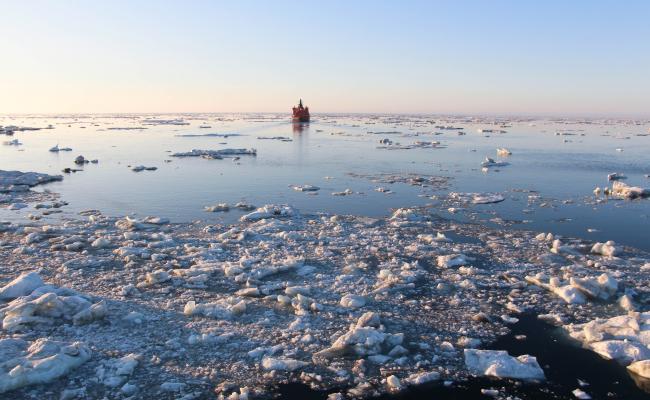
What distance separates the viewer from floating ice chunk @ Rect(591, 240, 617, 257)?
1023 centimetres

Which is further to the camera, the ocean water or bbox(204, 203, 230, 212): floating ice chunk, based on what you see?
bbox(204, 203, 230, 212): floating ice chunk

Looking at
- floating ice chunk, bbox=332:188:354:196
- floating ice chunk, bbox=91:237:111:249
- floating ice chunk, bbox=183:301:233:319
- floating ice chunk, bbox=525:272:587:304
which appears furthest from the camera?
floating ice chunk, bbox=332:188:354:196

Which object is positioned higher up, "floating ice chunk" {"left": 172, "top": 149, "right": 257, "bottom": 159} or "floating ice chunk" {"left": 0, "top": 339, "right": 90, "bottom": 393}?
"floating ice chunk" {"left": 172, "top": 149, "right": 257, "bottom": 159}

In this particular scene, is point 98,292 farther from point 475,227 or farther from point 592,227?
point 592,227

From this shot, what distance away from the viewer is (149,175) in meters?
22.2

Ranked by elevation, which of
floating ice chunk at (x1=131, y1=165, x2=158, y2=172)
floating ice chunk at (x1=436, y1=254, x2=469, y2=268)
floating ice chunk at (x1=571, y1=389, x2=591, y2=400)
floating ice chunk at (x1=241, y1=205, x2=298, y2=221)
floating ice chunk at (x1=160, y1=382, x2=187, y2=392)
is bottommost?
floating ice chunk at (x1=571, y1=389, x2=591, y2=400)

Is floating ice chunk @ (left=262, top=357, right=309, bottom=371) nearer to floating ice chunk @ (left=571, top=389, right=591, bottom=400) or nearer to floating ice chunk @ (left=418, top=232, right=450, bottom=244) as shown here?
floating ice chunk @ (left=571, top=389, right=591, bottom=400)

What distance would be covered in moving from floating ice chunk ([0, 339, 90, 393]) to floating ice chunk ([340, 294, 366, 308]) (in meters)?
3.72

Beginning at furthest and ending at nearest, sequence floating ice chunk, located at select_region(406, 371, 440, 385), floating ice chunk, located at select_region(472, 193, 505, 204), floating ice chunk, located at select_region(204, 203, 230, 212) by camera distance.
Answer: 1. floating ice chunk, located at select_region(472, 193, 505, 204)
2. floating ice chunk, located at select_region(204, 203, 230, 212)
3. floating ice chunk, located at select_region(406, 371, 440, 385)

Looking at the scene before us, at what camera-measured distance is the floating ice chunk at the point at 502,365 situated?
5.71 meters

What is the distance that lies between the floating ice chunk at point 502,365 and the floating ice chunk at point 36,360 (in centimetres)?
480

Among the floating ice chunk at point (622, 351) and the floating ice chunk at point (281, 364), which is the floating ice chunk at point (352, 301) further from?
the floating ice chunk at point (622, 351)

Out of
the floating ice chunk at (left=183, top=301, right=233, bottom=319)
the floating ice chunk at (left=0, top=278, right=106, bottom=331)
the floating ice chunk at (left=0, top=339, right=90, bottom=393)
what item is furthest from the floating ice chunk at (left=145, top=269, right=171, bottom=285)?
the floating ice chunk at (left=0, top=339, right=90, bottom=393)

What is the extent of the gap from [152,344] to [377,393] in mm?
3070
